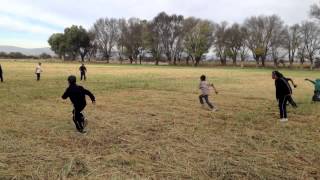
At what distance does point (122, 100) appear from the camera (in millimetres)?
19828

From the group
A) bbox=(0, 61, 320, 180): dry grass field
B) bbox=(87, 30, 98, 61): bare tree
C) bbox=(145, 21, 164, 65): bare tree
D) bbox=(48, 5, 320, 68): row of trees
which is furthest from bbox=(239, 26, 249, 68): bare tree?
bbox=(0, 61, 320, 180): dry grass field

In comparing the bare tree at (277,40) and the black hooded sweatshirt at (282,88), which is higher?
the bare tree at (277,40)

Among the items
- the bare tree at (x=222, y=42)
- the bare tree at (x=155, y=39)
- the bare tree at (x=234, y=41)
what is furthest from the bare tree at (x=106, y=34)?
the bare tree at (x=234, y=41)

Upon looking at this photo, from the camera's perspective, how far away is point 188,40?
106 metres

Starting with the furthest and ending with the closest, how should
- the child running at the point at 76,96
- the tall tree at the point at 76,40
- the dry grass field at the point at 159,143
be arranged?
the tall tree at the point at 76,40 → the child running at the point at 76,96 → the dry grass field at the point at 159,143

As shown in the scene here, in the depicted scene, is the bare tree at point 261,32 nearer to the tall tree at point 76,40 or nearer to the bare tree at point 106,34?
the bare tree at point 106,34

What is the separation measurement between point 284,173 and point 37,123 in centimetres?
776

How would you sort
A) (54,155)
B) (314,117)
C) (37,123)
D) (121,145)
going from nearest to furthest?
1. (54,155)
2. (121,145)
3. (37,123)
4. (314,117)

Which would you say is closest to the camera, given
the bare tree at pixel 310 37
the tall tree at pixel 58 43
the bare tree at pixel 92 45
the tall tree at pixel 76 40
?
the bare tree at pixel 310 37

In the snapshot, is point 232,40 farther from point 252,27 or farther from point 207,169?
point 207,169

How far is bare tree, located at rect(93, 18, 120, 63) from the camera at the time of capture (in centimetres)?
12631

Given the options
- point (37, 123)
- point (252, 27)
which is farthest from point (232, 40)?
point (37, 123)

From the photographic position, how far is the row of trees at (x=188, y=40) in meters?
101

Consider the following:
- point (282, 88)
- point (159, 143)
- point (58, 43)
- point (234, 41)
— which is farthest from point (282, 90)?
point (58, 43)
